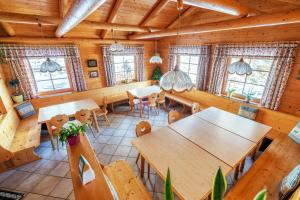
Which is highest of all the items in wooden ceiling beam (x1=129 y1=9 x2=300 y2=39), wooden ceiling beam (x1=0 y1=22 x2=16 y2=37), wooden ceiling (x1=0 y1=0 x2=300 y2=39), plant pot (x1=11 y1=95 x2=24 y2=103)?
wooden ceiling (x1=0 y1=0 x2=300 y2=39)

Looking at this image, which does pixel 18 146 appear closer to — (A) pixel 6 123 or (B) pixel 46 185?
(A) pixel 6 123

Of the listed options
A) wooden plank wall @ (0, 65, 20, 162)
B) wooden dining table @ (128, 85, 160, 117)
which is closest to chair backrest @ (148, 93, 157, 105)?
wooden dining table @ (128, 85, 160, 117)

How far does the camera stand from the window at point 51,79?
4.09 meters

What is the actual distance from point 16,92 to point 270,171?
18.5 feet

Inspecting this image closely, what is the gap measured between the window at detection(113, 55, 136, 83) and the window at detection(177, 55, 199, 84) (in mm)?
1848

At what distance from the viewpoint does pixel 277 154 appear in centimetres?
240

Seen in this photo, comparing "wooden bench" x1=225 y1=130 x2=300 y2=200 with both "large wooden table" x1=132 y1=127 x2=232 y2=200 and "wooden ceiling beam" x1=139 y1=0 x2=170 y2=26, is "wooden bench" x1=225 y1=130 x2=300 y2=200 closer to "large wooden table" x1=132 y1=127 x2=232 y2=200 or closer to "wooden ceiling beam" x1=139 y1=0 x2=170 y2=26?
"large wooden table" x1=132 y1=127 x2=232 y2=200

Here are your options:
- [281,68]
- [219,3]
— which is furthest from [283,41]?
[219,3]

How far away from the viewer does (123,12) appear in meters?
3.81

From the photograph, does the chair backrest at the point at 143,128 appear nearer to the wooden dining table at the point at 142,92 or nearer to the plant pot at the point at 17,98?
the wooden dining table at the point at 142,92

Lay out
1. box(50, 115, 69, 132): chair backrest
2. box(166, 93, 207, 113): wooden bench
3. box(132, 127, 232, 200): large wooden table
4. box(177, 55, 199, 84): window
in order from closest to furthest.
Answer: box(132, 127, 232, 200): large wooden table
box(50, 115, 69, 132): chair backrest
box(166, 93, 207, 113): wooden bench
box(177, 55, 199, 84): window

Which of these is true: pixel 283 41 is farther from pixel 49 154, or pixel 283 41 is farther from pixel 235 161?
pixel 49 154

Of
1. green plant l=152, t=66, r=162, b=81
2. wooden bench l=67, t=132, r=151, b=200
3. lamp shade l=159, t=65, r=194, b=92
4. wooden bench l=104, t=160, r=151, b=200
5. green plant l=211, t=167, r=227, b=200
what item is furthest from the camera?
green plant l=152, t=66, r=162, b=81

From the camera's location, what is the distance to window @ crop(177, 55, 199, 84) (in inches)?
195
